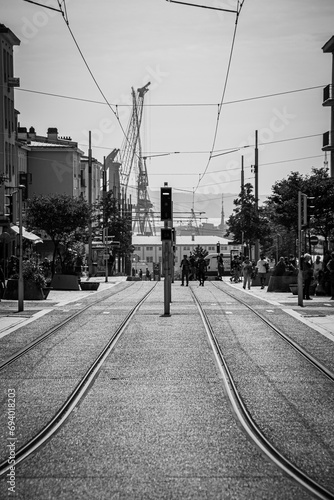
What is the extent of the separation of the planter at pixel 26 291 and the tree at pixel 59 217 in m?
23.0

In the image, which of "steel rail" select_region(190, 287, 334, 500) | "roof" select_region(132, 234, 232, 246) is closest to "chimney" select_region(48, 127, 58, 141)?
"roof" select_region(132, 234, 232, 246)

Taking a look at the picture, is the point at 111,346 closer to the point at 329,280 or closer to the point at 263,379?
the point at 263,379

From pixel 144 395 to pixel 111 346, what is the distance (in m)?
5.72

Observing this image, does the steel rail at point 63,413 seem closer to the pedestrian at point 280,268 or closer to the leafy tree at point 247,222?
the pedestrian at point 280,268

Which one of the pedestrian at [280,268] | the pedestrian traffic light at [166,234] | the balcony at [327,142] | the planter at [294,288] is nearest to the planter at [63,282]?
the pedestrian at [280,268]

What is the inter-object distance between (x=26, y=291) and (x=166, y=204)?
9370 mm

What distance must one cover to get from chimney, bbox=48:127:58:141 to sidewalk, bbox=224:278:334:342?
7752 centimetres

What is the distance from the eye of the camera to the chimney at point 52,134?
11062 centimetres

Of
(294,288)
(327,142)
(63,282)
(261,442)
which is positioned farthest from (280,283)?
(261,442)

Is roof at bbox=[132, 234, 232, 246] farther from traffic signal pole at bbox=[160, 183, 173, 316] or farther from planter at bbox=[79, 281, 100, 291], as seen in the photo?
traffic signal pole at bbox=[160, 183, 173, 316]

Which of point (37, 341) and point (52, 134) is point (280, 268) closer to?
point (37, 341)

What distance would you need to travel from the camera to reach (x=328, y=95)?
197 ft

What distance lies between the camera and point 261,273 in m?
45.6

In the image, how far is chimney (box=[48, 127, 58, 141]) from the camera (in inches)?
4355
